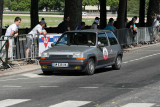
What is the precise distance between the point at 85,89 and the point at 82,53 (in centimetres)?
340

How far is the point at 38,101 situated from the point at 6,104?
0.72 meters

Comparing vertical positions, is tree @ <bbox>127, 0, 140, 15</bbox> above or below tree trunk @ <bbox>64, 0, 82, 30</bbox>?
below

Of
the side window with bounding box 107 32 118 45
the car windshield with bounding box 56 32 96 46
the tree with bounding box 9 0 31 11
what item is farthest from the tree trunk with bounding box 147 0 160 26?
the tree with bounding box 9 0 31 11

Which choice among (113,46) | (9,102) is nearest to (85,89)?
(9,102)

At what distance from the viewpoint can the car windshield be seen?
1758 cm

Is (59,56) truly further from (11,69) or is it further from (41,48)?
(41,48)

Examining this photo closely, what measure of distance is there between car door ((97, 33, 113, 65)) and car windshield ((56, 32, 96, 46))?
0.25 metres

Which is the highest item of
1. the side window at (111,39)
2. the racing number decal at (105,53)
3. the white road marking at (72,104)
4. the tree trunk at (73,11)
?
the tree trunk at (73,11)

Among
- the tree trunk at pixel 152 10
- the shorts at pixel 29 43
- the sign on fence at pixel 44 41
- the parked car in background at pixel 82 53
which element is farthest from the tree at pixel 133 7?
the parked car in background at pixel 82 53

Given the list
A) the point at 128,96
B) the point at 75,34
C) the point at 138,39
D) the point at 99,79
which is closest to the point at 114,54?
the point at 75,34

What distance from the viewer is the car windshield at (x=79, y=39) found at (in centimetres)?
1758

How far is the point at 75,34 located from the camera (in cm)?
1784

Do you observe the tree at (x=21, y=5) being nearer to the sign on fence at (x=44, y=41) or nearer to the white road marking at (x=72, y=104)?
the sign on fence at (x=44, y=41)

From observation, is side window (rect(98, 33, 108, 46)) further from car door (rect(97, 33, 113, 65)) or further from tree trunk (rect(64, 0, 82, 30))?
tree trunk (rect(64, 0, 82, 30))
